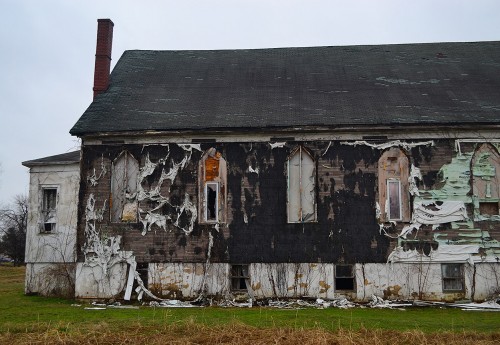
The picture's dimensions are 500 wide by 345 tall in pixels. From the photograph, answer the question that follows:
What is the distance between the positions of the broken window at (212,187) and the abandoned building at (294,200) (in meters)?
0.04

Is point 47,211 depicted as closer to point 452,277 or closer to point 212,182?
point 212,182

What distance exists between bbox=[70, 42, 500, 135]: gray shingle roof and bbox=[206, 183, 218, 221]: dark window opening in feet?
6.84

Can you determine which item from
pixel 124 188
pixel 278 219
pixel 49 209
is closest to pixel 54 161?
pixel 49 209

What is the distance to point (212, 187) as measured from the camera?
1838cm

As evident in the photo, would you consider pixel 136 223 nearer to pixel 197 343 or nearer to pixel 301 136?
pixel 301 136

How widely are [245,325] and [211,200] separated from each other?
7212mm

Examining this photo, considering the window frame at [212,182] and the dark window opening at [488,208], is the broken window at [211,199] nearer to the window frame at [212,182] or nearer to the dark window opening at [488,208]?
the window frame at [212,182]

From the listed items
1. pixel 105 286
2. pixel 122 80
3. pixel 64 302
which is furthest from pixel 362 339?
pixel 122 80

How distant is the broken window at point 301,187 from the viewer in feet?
58.9

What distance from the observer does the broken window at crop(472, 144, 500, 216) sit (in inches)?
697

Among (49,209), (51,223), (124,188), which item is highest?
(124,188)

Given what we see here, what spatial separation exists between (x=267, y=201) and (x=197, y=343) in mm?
8437

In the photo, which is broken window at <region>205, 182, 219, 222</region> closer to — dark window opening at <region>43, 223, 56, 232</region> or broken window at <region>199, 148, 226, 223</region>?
broken window at <region>199, 148, 226, 223</region>

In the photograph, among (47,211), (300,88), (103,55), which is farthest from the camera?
(47,211)
